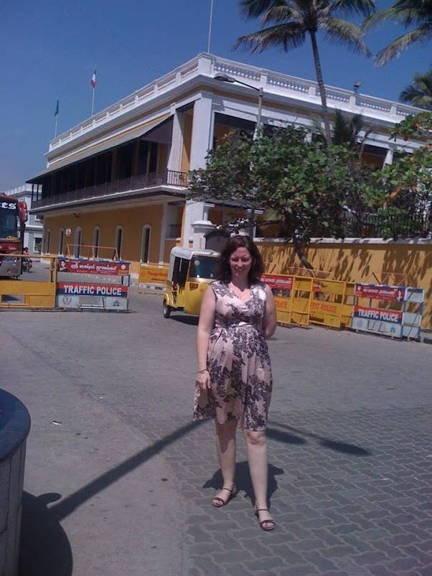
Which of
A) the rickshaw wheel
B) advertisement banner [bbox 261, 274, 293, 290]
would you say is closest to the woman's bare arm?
the rickshaw wheel

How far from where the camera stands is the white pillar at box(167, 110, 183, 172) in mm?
31719

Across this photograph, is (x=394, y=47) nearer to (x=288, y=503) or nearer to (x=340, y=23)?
(x=340, y=23)

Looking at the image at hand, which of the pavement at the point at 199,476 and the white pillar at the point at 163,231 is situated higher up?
the white pillar at the point at 163,231

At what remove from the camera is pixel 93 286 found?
1616 centimetres

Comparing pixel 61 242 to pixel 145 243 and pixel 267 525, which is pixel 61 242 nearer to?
pixel 145 243

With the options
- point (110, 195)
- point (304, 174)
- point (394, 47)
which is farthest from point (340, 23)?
point (110, 195)

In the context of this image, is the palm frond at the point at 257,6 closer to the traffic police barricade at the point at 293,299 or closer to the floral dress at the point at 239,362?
the traffic police barricade at the point at 293,299

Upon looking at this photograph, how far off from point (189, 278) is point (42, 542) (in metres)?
11.7

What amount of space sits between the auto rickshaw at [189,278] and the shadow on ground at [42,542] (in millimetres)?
10481

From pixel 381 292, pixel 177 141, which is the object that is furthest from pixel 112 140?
pixel 381 292

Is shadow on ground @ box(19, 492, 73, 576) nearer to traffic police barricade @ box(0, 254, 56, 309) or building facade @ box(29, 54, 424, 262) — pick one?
traffic police barricade @ box(0, 254, 56, 309)

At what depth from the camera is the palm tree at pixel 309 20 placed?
2509cm

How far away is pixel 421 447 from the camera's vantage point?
19.2ft

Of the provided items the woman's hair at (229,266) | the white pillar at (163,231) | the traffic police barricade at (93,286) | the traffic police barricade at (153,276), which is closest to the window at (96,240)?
the white pillar at (163,231)
